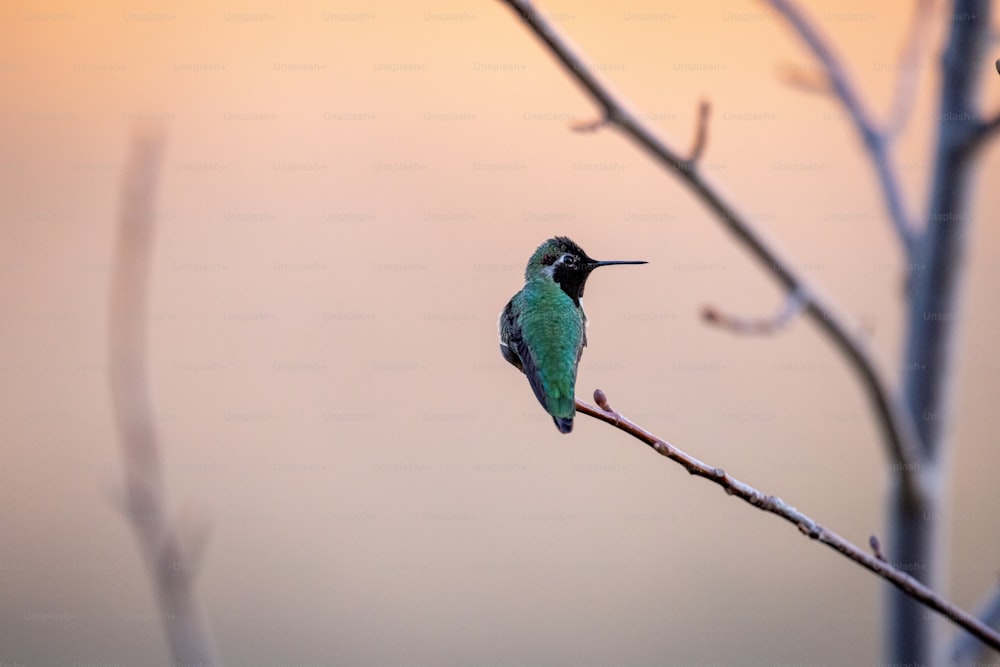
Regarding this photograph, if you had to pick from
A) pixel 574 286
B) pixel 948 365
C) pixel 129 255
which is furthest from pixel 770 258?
pixel 129 255

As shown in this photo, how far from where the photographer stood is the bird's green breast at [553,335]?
200 cm

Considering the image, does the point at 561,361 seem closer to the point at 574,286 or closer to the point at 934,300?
the point at 574,286

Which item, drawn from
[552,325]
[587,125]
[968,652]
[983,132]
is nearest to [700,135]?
[587,125]

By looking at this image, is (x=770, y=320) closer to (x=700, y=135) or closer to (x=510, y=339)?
(x=700, y=135)

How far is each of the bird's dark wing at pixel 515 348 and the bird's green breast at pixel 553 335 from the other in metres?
0.01

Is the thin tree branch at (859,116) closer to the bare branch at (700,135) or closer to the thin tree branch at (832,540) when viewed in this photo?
the bare branch at (700,135)

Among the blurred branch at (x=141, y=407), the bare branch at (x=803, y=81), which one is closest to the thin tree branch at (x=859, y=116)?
the bare branch at (x=803, y=81)

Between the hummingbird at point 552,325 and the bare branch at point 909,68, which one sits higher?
the bare branch at point 909,68

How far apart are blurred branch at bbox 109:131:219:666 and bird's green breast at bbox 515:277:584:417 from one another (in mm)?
838

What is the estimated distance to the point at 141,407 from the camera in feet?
5.69

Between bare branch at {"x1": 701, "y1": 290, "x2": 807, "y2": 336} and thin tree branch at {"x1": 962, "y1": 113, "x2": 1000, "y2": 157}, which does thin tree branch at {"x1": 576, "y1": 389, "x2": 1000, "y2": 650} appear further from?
thin tree branch at {"x1": 962, "y1": 113, "x2": 1000, "y2": 157}

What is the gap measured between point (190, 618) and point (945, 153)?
261 centimetres

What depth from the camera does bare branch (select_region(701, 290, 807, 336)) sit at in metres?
2.72

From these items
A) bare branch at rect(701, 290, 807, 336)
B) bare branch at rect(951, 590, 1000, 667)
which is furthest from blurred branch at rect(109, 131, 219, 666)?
bare branch at rect(951, 590, 1000, 667)
